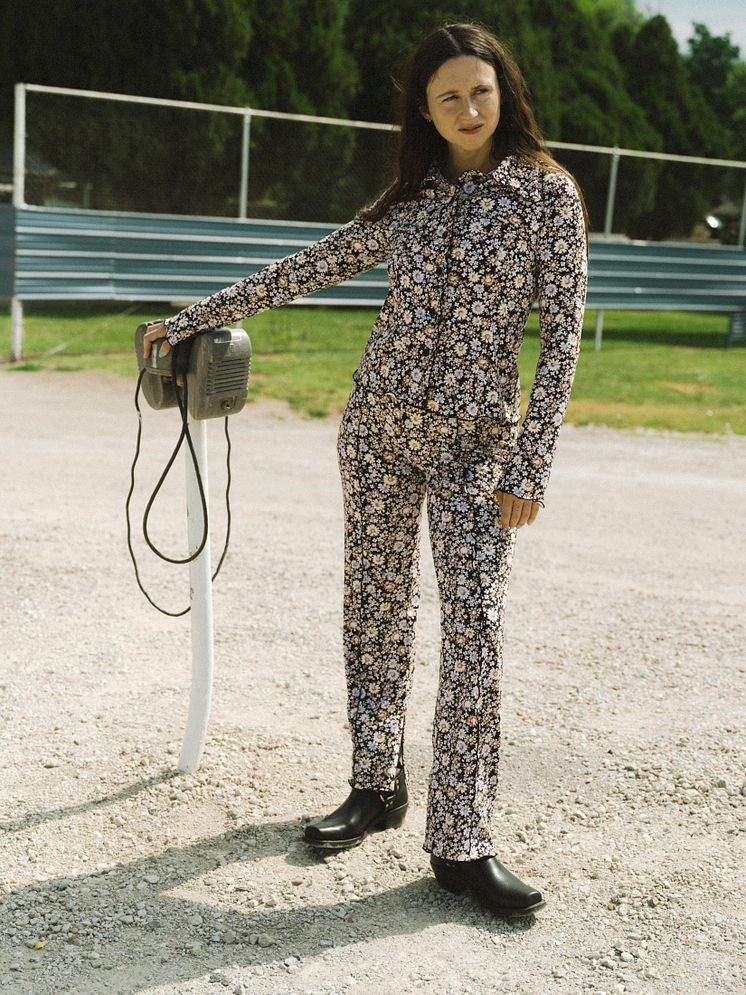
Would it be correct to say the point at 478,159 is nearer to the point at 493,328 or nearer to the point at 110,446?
the point at 493,328

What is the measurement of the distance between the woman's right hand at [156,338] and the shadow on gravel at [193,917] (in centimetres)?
132

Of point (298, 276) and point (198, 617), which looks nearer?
point (298, 276)

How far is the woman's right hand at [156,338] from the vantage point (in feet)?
10.8

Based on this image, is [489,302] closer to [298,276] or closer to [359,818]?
[298,276]

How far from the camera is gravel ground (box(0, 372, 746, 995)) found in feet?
9.40

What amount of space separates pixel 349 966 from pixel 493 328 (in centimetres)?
148

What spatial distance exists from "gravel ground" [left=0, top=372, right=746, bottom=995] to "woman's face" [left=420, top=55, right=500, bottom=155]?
72.3 inches

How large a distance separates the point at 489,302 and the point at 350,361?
31.7ft

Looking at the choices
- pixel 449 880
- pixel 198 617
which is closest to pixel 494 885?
pixel 449 880

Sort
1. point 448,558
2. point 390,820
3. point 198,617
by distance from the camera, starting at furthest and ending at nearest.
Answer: point 198,617
point 390,820
point 448,558

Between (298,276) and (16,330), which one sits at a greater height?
(298,276)

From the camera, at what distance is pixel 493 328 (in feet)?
9.43

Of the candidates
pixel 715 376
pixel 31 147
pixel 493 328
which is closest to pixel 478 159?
pixel 493 328

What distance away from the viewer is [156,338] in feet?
10.8
